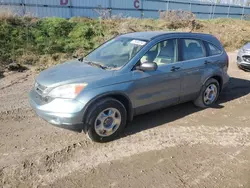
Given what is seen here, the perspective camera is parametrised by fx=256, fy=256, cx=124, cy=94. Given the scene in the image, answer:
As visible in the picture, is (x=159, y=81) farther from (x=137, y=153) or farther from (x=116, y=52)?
(x=137, y=153)

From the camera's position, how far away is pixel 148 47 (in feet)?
14.6

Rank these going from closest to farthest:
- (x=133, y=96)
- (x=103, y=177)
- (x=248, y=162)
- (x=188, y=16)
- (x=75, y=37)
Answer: (x=103, y=177) < (x=248, y=162) < (x=133, y=96) < (x=75, y=37) < (x=188, y=16)

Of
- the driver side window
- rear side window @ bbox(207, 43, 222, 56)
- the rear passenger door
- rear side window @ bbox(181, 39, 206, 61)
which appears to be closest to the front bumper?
the driver side window

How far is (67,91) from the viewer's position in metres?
3.74

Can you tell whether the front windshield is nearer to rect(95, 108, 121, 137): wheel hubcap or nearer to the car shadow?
rect(95, 108, 121, 137): wheel hubcap

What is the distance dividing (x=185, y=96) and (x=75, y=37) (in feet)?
25.7

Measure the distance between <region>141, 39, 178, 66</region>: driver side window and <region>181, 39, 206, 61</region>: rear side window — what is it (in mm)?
241

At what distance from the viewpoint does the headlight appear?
12.2 feet

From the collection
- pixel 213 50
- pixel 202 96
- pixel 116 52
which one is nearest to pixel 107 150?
pixel 116 52

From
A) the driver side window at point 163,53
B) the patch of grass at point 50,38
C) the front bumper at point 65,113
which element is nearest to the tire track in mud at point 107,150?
the front bumper at point 65,113

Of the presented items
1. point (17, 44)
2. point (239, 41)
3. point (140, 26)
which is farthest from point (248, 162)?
point (239, 41)

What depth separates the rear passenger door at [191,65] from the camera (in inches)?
196

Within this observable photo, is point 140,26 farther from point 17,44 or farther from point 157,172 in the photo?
point 157,172

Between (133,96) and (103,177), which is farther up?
(133,96)
